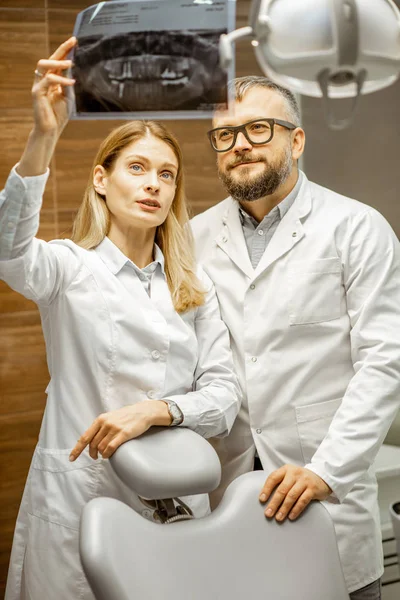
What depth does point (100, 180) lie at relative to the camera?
1.80 m

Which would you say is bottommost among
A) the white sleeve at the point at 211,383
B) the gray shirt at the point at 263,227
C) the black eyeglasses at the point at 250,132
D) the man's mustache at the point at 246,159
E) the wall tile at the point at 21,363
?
the wall tile at the point at 21,363

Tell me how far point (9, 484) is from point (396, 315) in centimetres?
170

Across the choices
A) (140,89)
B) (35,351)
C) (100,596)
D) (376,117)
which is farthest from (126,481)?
(376,117)

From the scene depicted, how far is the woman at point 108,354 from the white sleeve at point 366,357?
263 mm

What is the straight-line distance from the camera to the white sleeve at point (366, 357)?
1719 millimetres

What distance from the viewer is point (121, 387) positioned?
1678mm

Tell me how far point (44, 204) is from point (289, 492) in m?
1.70

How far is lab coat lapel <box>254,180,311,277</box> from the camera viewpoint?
1937 millimetres

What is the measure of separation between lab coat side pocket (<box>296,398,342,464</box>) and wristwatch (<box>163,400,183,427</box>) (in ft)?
1.32

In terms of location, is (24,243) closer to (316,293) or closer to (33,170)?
(33,170)

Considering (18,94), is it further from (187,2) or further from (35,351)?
(187,2)

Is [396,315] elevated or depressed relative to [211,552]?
elevated

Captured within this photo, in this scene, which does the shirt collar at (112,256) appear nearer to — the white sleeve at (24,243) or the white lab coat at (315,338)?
the white sleeve at (24,243)

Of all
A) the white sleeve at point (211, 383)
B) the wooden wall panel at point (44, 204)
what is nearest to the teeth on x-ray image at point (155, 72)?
the white sleeve at point (211, 383)
